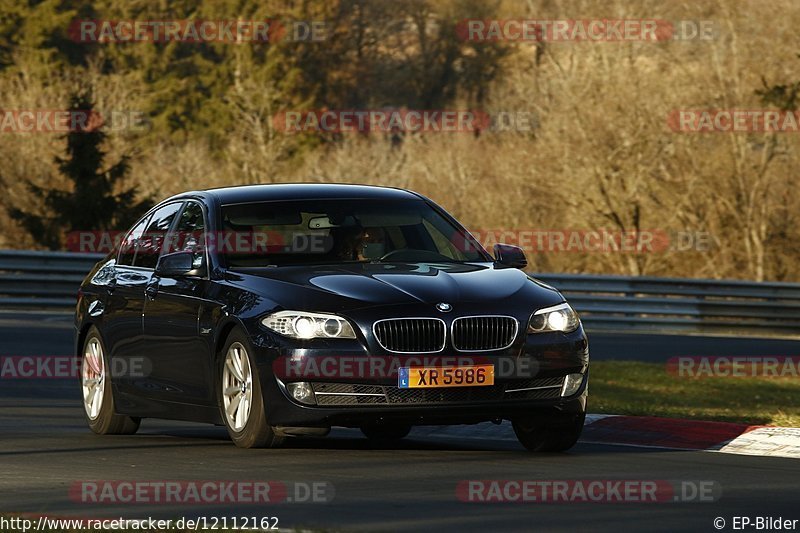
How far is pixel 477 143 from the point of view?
192 feet

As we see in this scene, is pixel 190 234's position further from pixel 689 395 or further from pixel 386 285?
pixel 689 395

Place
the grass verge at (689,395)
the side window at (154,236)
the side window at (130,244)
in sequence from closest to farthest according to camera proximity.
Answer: the side window at (154,236)
the side window at (130,244)
the grass verge at (689,395)

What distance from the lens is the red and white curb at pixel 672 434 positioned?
10.5 m

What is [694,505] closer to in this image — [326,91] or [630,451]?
[630,451]

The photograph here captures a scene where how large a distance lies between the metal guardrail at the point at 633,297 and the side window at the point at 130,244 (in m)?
13.2

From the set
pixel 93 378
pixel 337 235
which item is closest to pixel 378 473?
pixel 337 235

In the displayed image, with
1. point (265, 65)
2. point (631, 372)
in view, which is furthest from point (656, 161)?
point (265, 65)

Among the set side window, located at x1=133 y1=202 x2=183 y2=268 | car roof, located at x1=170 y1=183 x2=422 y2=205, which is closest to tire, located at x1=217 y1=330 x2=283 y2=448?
car roof, located at x1=170 y1=183 x2=422 y2=205

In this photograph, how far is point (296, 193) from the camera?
1107cm

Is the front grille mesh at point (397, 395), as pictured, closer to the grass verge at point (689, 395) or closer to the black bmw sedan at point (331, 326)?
the black bmw sedan at point (331, 326)

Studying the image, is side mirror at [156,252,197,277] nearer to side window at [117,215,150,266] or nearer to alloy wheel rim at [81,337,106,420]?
side window at [117,215,150,266]

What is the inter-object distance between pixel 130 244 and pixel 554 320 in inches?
148

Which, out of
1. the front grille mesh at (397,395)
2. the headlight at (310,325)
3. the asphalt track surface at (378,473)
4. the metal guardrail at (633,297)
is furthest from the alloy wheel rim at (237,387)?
the metal guardrail at (633,297)

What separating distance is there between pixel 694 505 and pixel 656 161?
37605 mm
